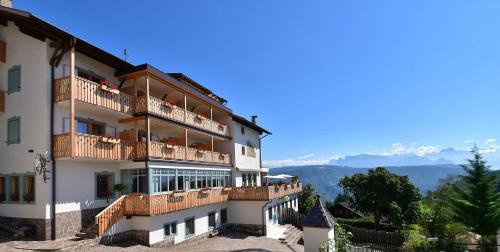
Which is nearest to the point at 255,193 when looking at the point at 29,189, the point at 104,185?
the point at 104,185

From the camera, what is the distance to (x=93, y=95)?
1916cm

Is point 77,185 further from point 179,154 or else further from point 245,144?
point 245,144

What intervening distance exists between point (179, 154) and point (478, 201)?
67.6 ft

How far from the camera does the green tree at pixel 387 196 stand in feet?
154

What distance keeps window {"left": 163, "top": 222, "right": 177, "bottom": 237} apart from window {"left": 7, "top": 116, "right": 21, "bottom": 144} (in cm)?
934

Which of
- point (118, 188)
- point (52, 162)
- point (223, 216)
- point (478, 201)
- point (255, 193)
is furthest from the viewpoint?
point (223, 216)

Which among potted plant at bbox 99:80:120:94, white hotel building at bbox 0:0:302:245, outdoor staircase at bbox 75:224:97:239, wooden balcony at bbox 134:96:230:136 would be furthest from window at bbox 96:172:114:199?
potted plant at bbox 99:80:120:94

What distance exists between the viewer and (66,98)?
17.8m

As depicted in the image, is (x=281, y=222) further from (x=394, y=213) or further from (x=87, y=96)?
(x=87, y=96)

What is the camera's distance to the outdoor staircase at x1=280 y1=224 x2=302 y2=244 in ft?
94.5

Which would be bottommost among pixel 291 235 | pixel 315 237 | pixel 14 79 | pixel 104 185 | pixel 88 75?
pixel 291 235

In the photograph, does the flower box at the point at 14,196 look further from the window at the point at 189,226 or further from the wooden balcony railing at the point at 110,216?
the window at the point at 189,226

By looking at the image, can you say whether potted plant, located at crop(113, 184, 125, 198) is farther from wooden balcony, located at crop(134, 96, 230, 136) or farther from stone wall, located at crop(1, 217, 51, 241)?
stone wall, located at crop(1, 217, 51, 241)

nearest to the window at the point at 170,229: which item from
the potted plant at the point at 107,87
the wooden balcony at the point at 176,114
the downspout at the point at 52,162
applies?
the downspout at the point at 52,162
